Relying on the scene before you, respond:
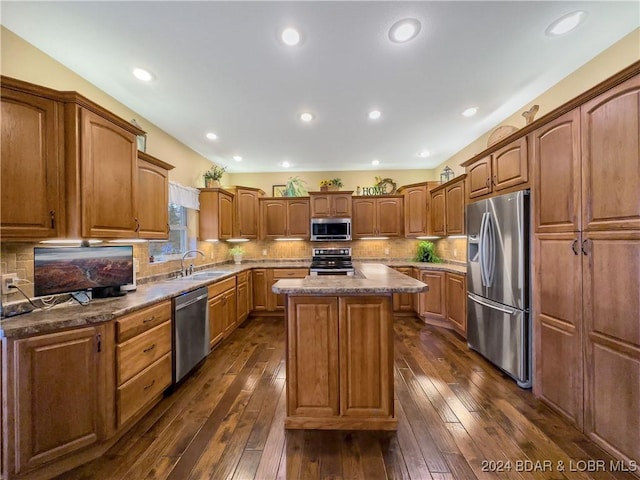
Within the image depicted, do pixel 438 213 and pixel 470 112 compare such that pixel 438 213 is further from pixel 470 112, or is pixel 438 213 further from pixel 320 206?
pixel 320 206

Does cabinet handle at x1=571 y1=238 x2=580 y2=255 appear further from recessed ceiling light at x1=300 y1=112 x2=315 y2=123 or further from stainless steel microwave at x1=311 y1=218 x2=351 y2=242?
stainless steel microwave at x1=311 y1=218 x2=351 y2=242

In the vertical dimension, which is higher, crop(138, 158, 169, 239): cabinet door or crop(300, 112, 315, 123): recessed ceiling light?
crop(300, 112, 315, 123): recessed ceiling light

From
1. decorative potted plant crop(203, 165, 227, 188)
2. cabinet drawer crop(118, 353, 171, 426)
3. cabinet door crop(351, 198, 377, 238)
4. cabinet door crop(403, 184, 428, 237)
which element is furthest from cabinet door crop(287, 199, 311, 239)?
cabinet drawer crop(118, 353, 171, 426)

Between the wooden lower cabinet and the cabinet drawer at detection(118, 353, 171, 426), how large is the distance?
0.10 metres

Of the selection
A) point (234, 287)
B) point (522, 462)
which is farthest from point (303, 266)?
point (522, 462)

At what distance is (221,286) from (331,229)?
2377 millimetres

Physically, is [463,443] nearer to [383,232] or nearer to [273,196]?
[383,232]

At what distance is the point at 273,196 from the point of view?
535cm

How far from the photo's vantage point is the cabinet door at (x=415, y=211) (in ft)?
15.4

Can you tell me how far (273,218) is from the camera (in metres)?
5.09

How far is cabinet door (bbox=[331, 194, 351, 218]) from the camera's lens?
16.2 ft

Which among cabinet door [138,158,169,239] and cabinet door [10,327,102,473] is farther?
cabinet door [138,158,169,239]

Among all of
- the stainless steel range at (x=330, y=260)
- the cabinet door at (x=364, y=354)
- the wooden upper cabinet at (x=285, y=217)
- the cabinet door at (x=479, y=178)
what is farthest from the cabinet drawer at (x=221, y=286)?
the cabinet door at (x=479, y=178)

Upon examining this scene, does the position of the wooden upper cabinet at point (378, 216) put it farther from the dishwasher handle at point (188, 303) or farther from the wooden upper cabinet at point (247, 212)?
the dishwasher handle at point (188, 303)
